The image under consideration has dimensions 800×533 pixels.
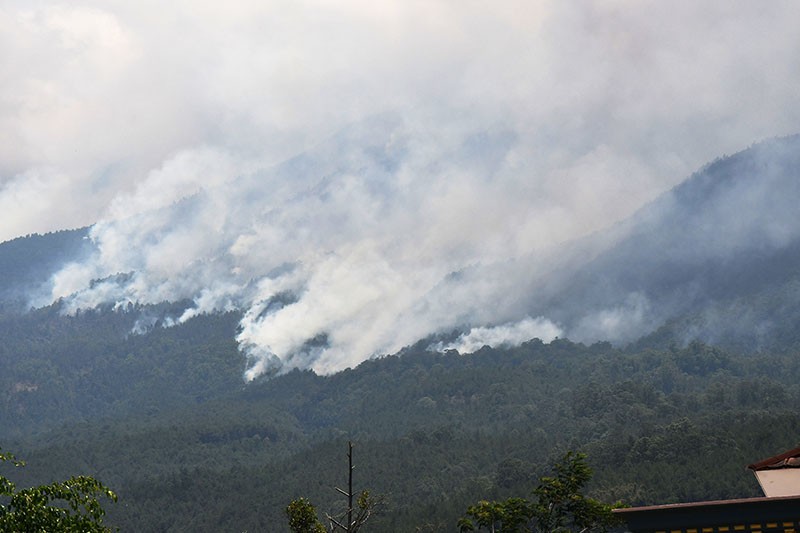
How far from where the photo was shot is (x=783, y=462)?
27531mm

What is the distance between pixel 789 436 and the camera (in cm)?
13212

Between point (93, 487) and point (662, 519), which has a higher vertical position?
point (93, 487)

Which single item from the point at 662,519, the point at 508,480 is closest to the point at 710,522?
the point at 662,519

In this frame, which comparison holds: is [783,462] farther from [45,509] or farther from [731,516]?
[45,509]

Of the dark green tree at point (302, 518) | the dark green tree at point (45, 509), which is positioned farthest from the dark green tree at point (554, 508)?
the dark green tree at point (45, 509)

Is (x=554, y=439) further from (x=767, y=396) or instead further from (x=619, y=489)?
(x=619, y=489)

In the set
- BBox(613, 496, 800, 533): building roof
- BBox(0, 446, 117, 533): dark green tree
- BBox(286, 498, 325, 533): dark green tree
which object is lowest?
BBox(613, 496, 800, 533): building roof

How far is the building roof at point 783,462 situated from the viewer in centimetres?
2724

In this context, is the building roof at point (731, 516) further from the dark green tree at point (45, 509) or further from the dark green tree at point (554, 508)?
the dark green tree at point (45, 509)

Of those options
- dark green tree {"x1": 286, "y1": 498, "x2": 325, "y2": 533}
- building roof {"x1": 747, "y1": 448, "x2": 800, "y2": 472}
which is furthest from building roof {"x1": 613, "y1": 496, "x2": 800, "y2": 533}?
dark green tree {"x1": 286, "y1": 498, "x2": 325, "y2": 533}

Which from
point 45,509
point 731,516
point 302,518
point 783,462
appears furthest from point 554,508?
point 45,509

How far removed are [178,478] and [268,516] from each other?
3271 cm

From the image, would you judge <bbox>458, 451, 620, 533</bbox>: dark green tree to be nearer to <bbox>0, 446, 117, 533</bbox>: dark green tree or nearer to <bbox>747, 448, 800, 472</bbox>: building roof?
<bbox>747, 448, 800, 472</bbox>: building roof

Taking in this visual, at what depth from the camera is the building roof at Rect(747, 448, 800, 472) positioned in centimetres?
2724
